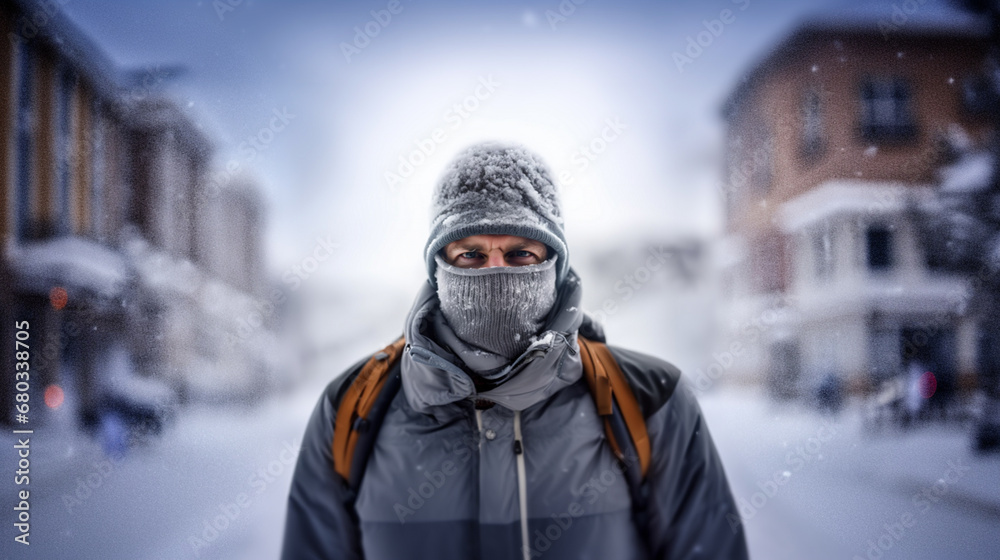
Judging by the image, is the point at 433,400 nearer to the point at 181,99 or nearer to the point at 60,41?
the point at 181,99

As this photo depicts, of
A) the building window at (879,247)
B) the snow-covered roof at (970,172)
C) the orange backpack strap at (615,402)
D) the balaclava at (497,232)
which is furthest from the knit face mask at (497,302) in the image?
the snow-covered roof at (970,172)

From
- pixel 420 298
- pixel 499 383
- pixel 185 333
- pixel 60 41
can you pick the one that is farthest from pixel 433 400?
pixel 60 41

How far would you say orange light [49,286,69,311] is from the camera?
→ 3428mm

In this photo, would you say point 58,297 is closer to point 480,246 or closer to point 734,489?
point 480,246

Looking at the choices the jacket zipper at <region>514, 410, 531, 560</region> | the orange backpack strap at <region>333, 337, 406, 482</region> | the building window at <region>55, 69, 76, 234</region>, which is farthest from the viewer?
the building window at <region>55, 69, 76, 234</region>

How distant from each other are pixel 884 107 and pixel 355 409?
480cm

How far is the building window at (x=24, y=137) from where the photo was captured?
3420mm

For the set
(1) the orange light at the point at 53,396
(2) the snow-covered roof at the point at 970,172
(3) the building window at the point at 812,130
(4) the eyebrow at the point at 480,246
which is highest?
(3) the building window at the point at 812,130

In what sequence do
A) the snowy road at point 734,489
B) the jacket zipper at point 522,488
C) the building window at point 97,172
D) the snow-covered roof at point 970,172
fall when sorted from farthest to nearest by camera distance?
the snow-covered roof at point 970,172
the building window at point 97,172
the snowy road at point 734,489
the jacket zipper at point 522,488

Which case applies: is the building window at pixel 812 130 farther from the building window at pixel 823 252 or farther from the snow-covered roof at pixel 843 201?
the building window at pixel 823 252

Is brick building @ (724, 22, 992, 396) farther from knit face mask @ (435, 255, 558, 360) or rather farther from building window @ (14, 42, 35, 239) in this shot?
building window @ (14, 42, 35, 239)

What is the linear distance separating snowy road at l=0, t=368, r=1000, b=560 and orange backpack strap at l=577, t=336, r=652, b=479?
243cm

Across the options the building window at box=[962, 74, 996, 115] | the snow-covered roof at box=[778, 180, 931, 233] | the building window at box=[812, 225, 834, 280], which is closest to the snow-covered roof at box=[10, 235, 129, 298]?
the snow-covered roof at box=[778, 180, 931, 233]

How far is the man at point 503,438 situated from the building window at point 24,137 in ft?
11.0
